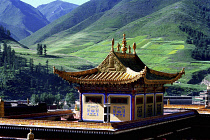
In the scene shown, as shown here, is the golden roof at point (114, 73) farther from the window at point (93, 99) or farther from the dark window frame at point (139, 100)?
the dark window frame at point (139, 100)

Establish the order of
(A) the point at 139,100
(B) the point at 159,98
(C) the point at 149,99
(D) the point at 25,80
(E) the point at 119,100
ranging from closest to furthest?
(E) the point at 119,100, (A) the point at 139,100, (C) the point at 149,99, (B) the point at 159,98, (D) the point at 25,80

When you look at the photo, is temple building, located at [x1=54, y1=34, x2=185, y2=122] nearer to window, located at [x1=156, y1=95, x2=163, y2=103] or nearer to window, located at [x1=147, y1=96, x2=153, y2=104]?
window, located at [x1=147, y1=96, x2=153, y2=104]

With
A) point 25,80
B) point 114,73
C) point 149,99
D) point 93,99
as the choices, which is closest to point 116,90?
point 114,73

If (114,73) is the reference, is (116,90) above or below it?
below

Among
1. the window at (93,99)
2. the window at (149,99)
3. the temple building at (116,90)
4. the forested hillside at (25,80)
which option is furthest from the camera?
the forested hillside at (25,80)

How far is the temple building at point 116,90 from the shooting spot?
71.8ft

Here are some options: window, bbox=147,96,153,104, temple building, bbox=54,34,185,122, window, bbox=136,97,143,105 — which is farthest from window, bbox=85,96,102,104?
window, bbox=147,96,153,104

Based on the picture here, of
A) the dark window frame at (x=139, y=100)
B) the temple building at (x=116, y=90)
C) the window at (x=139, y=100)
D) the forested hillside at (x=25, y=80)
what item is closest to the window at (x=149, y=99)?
the temple building at (x=116, y=90)

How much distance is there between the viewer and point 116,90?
22.3 meters

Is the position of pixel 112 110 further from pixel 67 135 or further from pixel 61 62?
pixel 61 62

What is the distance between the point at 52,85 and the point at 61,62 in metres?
35.9

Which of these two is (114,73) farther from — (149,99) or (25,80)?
(25,80)

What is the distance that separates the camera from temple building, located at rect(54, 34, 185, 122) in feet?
71.8

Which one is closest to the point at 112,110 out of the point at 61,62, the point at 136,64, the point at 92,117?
the point at 92,117
